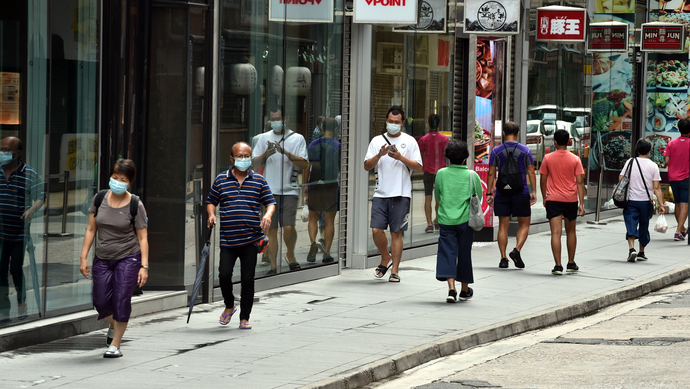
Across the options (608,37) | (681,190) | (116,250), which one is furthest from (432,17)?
(116,250)

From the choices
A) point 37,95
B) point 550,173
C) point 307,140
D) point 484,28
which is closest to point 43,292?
point 37,95

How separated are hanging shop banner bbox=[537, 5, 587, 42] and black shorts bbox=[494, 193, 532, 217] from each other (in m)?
5.33

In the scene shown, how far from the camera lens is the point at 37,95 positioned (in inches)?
358

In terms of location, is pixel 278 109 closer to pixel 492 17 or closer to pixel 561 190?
pixel 561 190

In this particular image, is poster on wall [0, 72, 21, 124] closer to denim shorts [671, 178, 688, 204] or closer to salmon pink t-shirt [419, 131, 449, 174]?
salmon pink t-shirt [419, 131, 449, 174]

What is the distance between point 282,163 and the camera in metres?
12.3

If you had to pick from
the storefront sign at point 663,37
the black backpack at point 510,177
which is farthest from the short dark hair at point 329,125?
the storefront sign at point 663,37

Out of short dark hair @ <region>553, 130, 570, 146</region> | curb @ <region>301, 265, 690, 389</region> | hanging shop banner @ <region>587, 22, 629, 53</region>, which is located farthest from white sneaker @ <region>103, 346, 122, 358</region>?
hanging shop banner @ <region>587, 22, 629, 53</region>

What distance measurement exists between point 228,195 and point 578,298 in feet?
15.5

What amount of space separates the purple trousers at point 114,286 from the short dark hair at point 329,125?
5363mm

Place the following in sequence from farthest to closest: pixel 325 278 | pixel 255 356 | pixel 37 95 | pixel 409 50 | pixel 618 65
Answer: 1. pixel 618 65
2. pixel 409 50
3. pixel 325 278
4. pixel 37 95
5. pixel 255 356

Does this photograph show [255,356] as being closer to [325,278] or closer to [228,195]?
[228,195]

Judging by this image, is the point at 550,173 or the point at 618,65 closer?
the point at 550,173

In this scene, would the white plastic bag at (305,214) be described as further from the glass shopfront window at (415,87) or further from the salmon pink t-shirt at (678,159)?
the salmon pink t-shirt at (678,159)
